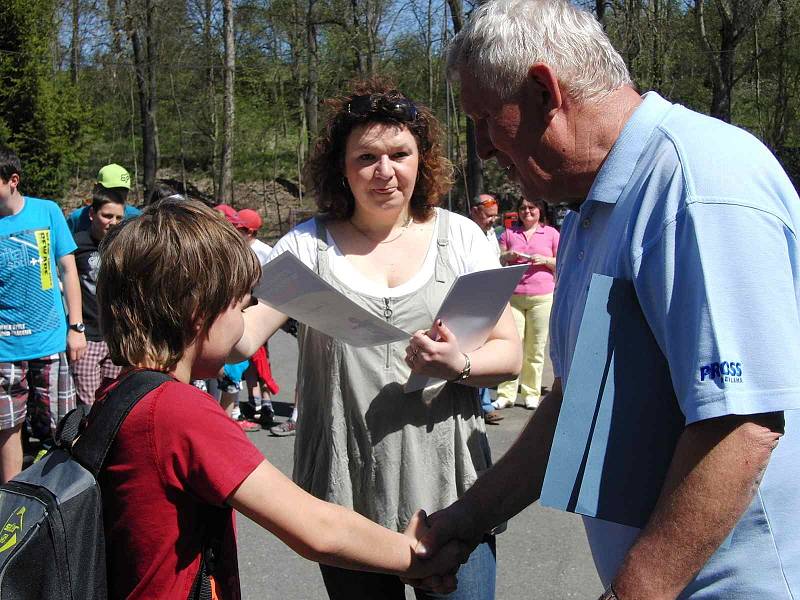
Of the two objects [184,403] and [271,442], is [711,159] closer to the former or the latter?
[184,403]

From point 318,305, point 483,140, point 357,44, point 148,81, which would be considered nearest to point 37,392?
point 318,305

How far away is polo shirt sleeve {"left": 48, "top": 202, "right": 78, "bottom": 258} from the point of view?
199 inches

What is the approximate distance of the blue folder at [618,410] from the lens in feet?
4.20

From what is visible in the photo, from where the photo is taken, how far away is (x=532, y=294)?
7.48 metres

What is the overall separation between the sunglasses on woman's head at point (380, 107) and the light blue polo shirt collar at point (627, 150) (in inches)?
45.2

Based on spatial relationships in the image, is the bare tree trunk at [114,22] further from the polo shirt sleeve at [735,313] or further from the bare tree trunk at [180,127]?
the polo shirt sleeve at [735,313]

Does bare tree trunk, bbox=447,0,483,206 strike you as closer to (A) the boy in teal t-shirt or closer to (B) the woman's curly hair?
(A) the boy in teal t-shirt

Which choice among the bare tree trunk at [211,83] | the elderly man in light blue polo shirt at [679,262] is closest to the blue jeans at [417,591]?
the elderly man in light blue polo shirt at [679,262]

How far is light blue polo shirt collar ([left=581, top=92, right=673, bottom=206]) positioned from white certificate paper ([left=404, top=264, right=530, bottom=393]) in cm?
76

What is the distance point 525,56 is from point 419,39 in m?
26.0

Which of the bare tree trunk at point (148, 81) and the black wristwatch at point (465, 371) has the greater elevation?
the bare tree trunk at point (148, 81)

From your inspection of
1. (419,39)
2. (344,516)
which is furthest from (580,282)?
(419,39)

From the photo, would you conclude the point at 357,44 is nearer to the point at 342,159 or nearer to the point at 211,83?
the point at 211,83

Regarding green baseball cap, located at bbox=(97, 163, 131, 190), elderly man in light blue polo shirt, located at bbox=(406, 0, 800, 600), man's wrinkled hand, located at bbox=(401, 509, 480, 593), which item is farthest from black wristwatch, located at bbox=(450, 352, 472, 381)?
green baseball cap, located at bbox=(97, 163, 131, 190)
